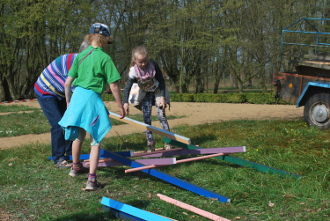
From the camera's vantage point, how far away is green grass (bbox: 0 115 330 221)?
316 cm

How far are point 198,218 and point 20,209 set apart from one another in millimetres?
1590

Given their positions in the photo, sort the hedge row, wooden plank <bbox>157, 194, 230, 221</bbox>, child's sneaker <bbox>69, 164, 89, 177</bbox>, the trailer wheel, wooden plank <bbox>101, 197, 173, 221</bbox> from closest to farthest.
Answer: wooden plank <bbox>101, 197, 173, 221</bbox> → wooden plank <bbox>157, 194, 230, 221</bbox> → child's sneaker <bbox>69, 164, 89, 177</bbox> → the trailer wheel → the hedge row

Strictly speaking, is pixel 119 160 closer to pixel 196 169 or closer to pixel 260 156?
pixel 196 169

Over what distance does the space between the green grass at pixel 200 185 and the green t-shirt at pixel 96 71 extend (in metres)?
1.11

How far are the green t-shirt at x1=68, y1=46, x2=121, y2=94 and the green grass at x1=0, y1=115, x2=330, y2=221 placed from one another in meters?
1.11

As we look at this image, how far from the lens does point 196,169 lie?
4.64 m

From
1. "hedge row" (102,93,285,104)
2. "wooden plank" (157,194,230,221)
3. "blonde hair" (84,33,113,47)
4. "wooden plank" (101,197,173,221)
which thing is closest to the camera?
"wooden plank" (101,197,173,221)

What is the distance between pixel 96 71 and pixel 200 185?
64.6 inches

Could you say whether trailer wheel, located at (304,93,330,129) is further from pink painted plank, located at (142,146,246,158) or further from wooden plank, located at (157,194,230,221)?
wooden plank, located at (157,194,230,221)

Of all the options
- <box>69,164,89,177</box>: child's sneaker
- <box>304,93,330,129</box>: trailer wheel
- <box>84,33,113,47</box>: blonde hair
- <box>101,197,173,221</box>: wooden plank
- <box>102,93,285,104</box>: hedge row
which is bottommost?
<box>102,93,285,104</box>: hedge row

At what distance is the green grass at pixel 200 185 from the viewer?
10.4ft

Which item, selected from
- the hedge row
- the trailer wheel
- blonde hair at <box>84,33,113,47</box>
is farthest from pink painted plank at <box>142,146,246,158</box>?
the hedge row

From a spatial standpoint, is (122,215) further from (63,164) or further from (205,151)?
(63,164)

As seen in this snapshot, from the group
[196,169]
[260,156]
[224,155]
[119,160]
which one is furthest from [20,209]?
[260,156]
